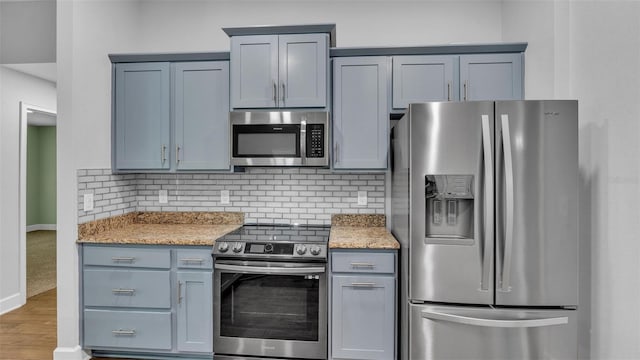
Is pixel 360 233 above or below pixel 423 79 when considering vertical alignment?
below

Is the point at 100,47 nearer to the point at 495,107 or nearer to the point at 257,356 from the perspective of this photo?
the point at 257,356

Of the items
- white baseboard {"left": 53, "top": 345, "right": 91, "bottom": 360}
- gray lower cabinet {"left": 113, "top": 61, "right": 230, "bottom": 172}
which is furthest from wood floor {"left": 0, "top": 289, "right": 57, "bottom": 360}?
gray lower cabinet {"left": 113, "top": 61, "right": 230, "bottom": 172}

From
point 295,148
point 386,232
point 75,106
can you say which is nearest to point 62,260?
point 75,106

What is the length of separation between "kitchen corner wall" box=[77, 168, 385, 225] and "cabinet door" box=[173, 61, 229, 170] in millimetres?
368

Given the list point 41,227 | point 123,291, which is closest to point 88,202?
point 123,291

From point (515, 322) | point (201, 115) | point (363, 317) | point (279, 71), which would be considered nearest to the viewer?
point (515, 322)

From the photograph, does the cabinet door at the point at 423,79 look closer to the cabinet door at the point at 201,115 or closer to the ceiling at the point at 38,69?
the cabinet door at the point at 201,115

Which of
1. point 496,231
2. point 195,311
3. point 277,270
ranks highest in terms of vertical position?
point 496,231

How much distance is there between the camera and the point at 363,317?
2504mm

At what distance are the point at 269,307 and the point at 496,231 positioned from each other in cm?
155

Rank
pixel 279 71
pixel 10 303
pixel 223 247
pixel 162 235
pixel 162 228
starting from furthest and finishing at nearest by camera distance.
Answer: pixel 10 303
pixel 162 228
pixel 279 71
pixel 162 235
pixel 223 247

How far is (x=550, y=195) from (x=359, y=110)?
4.73 feet

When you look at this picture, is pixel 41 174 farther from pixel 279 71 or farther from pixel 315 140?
pixel 315 140

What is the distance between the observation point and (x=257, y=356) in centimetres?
261
